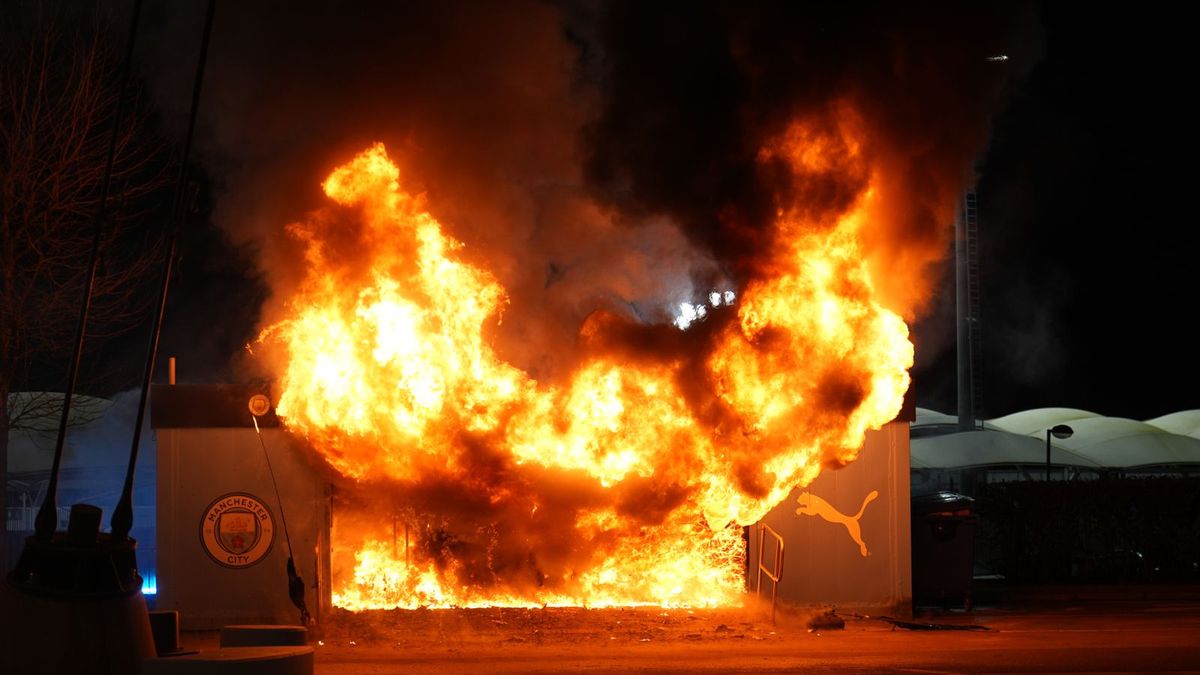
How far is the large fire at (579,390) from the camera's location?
14.7 metres

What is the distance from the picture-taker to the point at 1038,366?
50875mm

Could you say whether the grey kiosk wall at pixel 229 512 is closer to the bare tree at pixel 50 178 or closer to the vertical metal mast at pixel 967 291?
the bare tree at pixel 50 178

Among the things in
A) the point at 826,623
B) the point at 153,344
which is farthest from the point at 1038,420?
the point at 153,344

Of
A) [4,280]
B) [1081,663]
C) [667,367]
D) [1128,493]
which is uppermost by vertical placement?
[4,280]

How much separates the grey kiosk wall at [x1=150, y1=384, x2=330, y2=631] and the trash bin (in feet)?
25.7

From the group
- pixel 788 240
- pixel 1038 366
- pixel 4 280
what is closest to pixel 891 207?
pixel 788 240

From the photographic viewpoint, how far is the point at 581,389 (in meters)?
14.9

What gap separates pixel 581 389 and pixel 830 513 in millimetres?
3764

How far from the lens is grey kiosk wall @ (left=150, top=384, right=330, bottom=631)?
15047mm

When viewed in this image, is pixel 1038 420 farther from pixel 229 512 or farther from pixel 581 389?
pixel 229 512

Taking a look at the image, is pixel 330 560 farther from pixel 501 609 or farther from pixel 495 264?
pixel 495 264

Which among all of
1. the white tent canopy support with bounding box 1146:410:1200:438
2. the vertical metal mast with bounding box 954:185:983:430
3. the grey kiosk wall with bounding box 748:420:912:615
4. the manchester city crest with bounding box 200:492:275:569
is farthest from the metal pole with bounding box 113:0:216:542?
the white tent canopy support with bounding box 1146:410:1200:438

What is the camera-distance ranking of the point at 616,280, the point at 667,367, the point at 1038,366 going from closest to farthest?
the point at 667,367 < the point at 616,280 < the point at 1038,366

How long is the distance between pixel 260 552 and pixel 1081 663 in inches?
372
